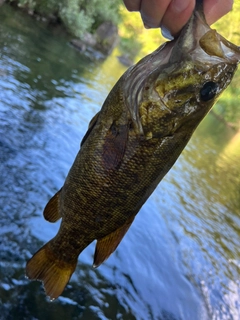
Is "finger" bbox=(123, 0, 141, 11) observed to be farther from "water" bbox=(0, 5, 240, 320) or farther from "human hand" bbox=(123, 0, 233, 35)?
"water" bbox=(0, 5, 240, 320)

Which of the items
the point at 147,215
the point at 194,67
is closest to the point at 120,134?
the point at 194,67

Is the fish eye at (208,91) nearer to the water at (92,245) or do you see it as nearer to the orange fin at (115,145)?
the orange fin at (115,145)

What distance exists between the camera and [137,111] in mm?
2244

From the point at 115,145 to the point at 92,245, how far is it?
13.4 ft

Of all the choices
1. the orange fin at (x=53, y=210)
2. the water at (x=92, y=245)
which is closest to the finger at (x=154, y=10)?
the orange fin at (x=53, y=210)

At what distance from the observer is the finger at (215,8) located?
1768 millimetres

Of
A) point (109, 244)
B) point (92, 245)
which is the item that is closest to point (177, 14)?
point (109, 244)

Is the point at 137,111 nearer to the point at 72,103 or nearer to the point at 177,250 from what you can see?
Answer: the point at 177,250

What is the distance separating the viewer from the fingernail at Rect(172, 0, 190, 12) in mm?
1639

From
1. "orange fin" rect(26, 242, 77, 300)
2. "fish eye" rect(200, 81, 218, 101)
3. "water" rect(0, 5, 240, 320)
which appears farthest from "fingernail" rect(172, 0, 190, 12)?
"water" rect(0, 5, 240, 320)

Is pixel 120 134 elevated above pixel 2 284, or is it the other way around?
pixel 120 134

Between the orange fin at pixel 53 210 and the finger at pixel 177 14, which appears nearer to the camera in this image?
the finger at pixel 177 14

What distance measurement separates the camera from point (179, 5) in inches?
64.8

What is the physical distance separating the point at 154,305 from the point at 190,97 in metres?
4.29
